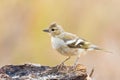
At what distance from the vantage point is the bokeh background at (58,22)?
38.7 feet

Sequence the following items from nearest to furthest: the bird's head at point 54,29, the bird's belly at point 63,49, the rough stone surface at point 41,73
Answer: the rough stone surface at point 41,73
the bird's belly at point 63,49
the bird's head at point 54,29

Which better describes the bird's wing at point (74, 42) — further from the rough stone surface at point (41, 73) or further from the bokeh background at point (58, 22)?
the bokeh background at point (58, 22)

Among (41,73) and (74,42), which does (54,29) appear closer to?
(74,42)

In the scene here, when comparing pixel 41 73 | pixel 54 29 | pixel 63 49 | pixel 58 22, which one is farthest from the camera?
pixel 58 22

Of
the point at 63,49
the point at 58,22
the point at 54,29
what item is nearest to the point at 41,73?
the point at 63,49

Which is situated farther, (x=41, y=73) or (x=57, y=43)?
(x=57, y=43)

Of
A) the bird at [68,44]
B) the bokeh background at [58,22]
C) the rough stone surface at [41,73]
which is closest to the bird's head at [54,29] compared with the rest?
the bird at [68,44]

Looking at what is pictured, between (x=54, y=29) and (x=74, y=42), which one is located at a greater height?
(x=54, y=29)

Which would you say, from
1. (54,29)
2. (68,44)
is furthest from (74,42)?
(54,29)

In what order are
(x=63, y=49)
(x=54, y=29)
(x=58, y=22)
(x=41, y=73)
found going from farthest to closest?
(x=58, y=22) < (x=54, y=29) < (x=63, y=49) < (x=41, y=73)

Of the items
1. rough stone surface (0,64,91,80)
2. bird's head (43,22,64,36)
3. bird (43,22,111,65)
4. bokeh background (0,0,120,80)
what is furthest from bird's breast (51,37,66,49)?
bokeh background (0,0,120,80)

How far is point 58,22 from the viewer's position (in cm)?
1263

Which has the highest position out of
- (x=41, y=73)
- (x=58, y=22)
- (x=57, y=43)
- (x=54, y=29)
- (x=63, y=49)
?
(x=58, y=22)

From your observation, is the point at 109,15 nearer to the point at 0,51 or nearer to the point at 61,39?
the point at 0,51
